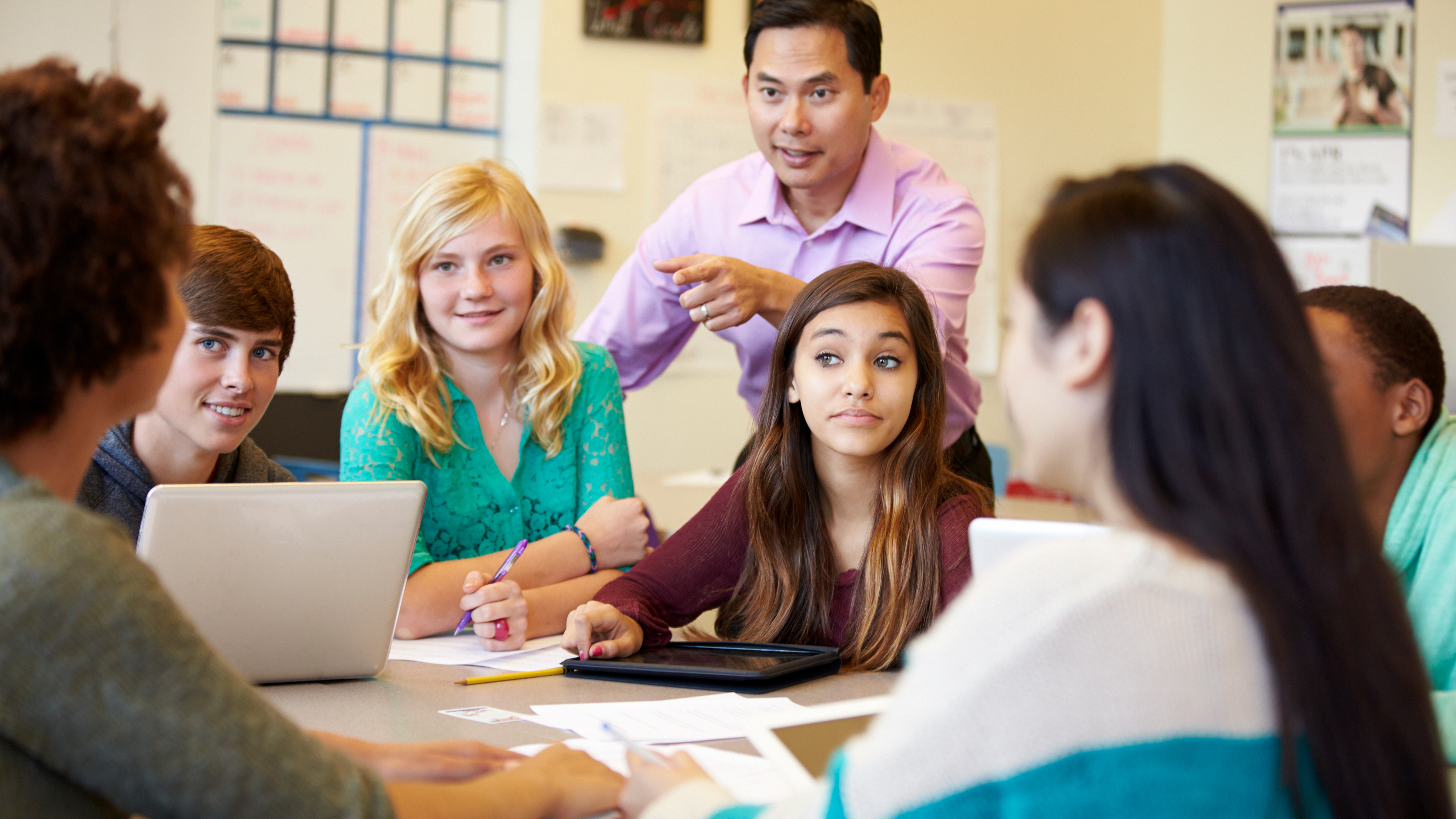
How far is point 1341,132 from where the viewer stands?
4434mm

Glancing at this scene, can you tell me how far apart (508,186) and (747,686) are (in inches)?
40.6

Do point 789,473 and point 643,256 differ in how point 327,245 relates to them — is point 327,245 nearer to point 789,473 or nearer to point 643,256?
point 643,256

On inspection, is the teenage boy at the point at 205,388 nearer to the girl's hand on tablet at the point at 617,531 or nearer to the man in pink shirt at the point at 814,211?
the girl's hand on tablet at the point at 617,531

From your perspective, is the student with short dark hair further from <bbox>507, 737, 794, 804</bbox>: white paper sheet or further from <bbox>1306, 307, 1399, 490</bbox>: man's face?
<bbox>1306, 307, 1399, 490</bbox>: man's face

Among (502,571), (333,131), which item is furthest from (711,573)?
(333,131)

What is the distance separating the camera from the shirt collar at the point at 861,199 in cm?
232

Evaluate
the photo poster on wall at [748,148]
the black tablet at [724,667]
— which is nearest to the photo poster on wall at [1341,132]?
the photo poster on wall at [748,148]

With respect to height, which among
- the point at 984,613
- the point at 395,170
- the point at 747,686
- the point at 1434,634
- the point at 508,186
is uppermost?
the point at 395,170

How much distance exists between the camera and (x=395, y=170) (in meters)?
3.96

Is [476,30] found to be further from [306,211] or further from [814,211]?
[814,211]

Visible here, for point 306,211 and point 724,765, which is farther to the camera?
point 306,211

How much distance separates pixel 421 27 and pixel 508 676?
3104 mm

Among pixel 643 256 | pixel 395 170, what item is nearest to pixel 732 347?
pixel 395 170

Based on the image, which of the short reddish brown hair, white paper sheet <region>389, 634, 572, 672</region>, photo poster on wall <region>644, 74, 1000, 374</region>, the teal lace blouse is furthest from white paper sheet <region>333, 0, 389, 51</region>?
white paper sheet <region>389, 634, 572, 672</region>
